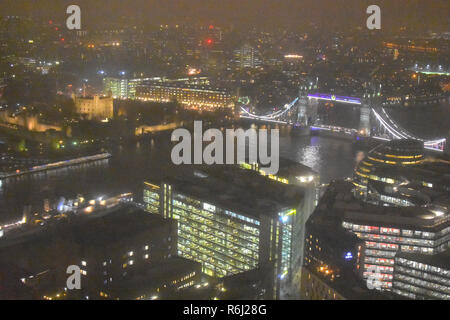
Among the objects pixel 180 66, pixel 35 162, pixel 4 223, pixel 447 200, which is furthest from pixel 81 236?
pixel 180 66

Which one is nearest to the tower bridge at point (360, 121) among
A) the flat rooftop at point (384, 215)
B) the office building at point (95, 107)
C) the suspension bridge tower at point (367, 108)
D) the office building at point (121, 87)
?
the suspension bridge tower at point (367, 108)

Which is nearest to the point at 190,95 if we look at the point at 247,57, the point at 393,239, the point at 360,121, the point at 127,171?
the point at 360,121

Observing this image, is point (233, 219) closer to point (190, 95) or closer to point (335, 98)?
point (335, 98)

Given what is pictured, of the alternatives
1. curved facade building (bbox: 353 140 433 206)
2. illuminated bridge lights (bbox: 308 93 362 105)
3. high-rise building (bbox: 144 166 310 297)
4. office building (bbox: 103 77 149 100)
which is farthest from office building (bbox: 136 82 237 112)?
high-rise building (bbox: 144 166 310 297)

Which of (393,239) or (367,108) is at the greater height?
(367,108)

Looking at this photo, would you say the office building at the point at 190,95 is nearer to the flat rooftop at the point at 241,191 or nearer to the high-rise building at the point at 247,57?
the high-rise building at the point at 247,57

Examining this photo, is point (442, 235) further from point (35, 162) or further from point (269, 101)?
point (269, 101)
